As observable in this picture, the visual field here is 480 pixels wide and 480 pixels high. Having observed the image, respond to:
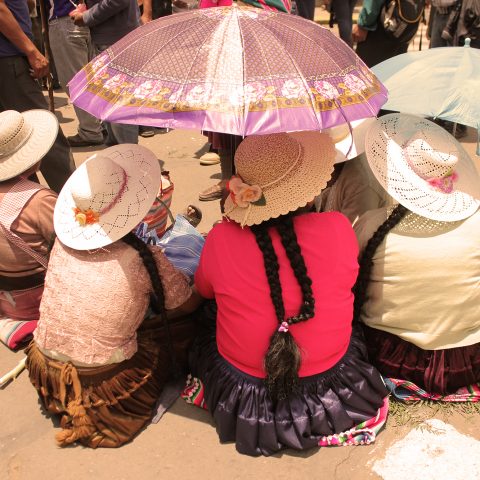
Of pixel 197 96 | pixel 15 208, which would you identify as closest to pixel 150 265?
pixel 197 96

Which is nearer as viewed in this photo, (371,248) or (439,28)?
(371,248)

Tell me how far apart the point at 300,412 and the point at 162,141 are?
12.8ft

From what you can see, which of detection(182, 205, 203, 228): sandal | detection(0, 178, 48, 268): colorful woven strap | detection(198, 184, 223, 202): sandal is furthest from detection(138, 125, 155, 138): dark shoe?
detection(0, 178, 48, 268): colorful woven strap

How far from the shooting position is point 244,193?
1.83 m

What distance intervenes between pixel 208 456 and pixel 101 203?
105cm

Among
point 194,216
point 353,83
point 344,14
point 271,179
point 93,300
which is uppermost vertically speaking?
point 353,83

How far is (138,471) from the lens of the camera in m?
2.04

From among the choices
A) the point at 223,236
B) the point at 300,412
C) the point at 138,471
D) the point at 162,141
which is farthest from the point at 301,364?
the point at 162,141

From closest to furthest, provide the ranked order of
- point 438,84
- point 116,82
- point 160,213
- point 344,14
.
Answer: point 116,82, point 438,84, point 160,213, point 344,14

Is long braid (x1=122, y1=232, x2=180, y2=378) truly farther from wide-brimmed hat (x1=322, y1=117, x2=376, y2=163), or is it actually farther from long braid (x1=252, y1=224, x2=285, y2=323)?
wide-brimmed hat (x1=322, y1=117, x2=376, y2=163)

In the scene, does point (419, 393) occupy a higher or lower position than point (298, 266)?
lower

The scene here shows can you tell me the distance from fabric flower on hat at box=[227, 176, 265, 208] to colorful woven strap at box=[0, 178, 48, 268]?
1.03m

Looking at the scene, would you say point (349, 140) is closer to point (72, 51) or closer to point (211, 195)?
point (211, 195)

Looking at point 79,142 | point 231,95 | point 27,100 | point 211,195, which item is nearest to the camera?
point 231,95
